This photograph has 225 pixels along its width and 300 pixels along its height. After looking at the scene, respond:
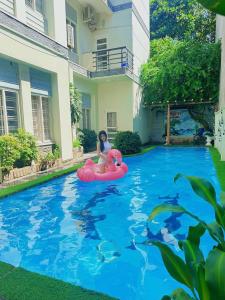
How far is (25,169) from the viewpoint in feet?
27.8

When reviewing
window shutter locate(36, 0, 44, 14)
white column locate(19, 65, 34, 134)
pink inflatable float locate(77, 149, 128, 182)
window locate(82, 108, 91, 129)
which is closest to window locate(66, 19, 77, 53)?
window shutter locate(36, 0, 44, 14)

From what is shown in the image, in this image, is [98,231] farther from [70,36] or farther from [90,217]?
[70,36]

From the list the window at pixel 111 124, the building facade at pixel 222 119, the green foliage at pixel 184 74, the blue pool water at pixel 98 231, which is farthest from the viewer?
the window at pixel 111 124

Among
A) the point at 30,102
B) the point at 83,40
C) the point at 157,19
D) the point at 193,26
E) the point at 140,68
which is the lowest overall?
the point at 30,102

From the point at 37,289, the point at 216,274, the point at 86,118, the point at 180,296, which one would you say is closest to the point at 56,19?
the point at 86,118

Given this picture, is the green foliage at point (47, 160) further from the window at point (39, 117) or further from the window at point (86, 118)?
the window at point (86, 118)

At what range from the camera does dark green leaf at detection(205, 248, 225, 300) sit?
1068 mm

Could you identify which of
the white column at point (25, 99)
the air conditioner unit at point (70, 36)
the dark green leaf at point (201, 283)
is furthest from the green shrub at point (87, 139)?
the dark green leaf at point (201, 283)

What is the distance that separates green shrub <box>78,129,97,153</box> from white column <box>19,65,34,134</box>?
537 centimetres

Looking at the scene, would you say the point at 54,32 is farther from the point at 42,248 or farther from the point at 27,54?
the point at 42,248

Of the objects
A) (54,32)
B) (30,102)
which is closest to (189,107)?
(54,32)

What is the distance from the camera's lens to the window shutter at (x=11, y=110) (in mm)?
8789

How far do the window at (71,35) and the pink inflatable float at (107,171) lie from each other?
9084mm

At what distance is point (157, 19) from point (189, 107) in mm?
12700
